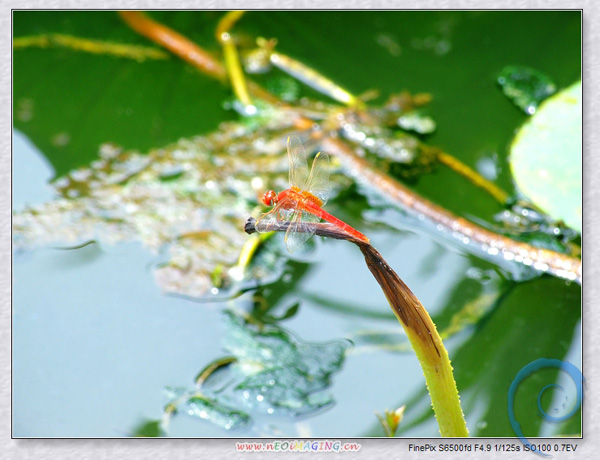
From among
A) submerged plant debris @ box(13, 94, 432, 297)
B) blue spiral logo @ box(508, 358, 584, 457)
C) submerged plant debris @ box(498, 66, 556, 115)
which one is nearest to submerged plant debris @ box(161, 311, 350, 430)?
submerged plant debris @ box(13, 94, 432, 297)

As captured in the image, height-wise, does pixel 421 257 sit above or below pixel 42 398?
above

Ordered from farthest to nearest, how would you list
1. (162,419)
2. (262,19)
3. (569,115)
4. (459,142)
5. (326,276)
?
1. (262,19)
2. (459,142)
3. (569,115)
4. (326,276)
5. (162,419)

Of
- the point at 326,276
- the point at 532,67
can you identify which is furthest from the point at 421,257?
the point at 532,67

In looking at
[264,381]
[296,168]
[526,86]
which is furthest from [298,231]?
[526,86]

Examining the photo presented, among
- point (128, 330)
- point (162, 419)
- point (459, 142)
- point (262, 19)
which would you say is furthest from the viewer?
point (262, 19)

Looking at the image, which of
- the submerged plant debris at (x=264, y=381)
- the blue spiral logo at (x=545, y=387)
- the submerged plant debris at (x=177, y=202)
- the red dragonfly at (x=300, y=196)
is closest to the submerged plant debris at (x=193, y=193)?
the submerged plant debris at (x=177, y=202)

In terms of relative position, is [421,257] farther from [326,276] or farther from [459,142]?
[459,142]

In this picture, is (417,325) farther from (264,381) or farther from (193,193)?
(193,193)

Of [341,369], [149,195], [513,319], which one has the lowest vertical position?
[341,369]
